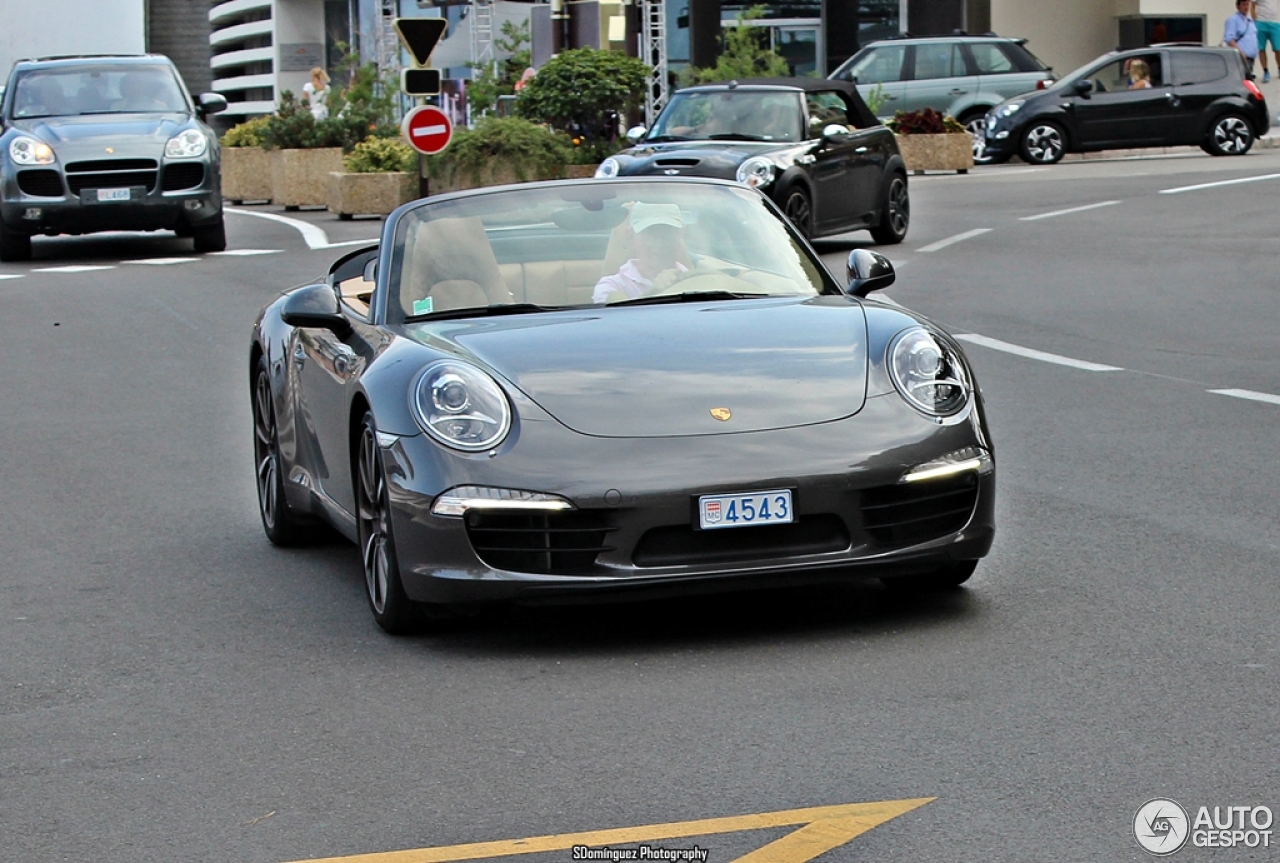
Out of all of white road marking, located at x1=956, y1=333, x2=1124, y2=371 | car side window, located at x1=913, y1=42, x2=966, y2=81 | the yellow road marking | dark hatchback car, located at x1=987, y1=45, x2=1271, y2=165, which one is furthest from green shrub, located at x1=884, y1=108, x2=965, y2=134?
the yellow road marking

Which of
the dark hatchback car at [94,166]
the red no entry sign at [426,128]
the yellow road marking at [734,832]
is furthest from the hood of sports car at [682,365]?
the red no entry sign at [426,128]

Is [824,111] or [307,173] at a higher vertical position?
[824,111]

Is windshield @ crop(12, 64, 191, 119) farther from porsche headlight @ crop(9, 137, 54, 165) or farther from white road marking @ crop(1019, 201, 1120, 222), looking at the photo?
white road marking @ crop(1019, 201, 1120, 222)

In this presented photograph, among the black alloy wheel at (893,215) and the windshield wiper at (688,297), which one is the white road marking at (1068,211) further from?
the windshield wiper at (688,297)

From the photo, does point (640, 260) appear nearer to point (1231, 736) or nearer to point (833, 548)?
point (833, 548)

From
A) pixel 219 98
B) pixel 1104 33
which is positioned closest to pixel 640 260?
pixel 219 98

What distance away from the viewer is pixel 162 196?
22484 mm

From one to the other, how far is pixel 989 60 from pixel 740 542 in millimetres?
30129

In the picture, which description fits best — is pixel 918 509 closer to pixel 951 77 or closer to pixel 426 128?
pixel 426 128

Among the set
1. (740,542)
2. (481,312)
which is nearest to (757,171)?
(481,312)

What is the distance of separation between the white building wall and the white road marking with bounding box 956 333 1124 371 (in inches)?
875

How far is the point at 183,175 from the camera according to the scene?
22625 mm

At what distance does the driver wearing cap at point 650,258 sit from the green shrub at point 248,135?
88.0 feet

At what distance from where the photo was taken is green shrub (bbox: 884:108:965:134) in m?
31.7
